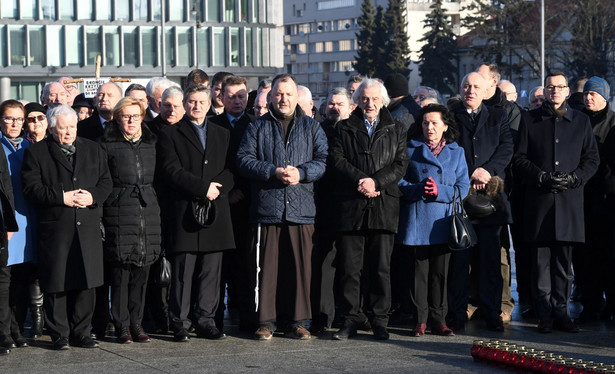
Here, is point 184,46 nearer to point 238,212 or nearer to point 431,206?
point 238,212

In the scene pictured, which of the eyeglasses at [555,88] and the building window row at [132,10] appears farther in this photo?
the building window row at [132,10]

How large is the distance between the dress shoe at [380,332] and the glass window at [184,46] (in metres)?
74.3

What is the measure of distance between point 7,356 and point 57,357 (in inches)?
16.1

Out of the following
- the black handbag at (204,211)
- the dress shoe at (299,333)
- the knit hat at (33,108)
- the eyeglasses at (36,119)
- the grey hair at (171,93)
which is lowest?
the dress shoe at (299,333)

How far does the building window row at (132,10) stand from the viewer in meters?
80.9

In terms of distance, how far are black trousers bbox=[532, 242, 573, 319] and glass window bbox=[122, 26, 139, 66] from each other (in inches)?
2907

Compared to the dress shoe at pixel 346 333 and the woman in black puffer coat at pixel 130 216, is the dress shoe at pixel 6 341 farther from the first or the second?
the dress shoe at pixel 346 333

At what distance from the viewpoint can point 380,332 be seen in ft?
33.4

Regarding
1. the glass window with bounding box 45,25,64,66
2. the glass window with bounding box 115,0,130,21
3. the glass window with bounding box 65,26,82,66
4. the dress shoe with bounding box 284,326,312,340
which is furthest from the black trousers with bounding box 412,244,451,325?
the glass window with bounding box 115,0,130,21

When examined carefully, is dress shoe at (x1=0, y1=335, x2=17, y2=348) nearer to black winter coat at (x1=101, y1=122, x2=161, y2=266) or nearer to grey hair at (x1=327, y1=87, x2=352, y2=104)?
black winter coat at (x1=101, y1=122, x2=161, y2=266)

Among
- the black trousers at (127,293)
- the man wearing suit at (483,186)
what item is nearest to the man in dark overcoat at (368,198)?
the man wearing suit at (483,186)

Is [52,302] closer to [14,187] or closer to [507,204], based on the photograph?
[14,187]

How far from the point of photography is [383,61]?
12412cm

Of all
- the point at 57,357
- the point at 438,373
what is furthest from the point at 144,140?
the point at 438,373
